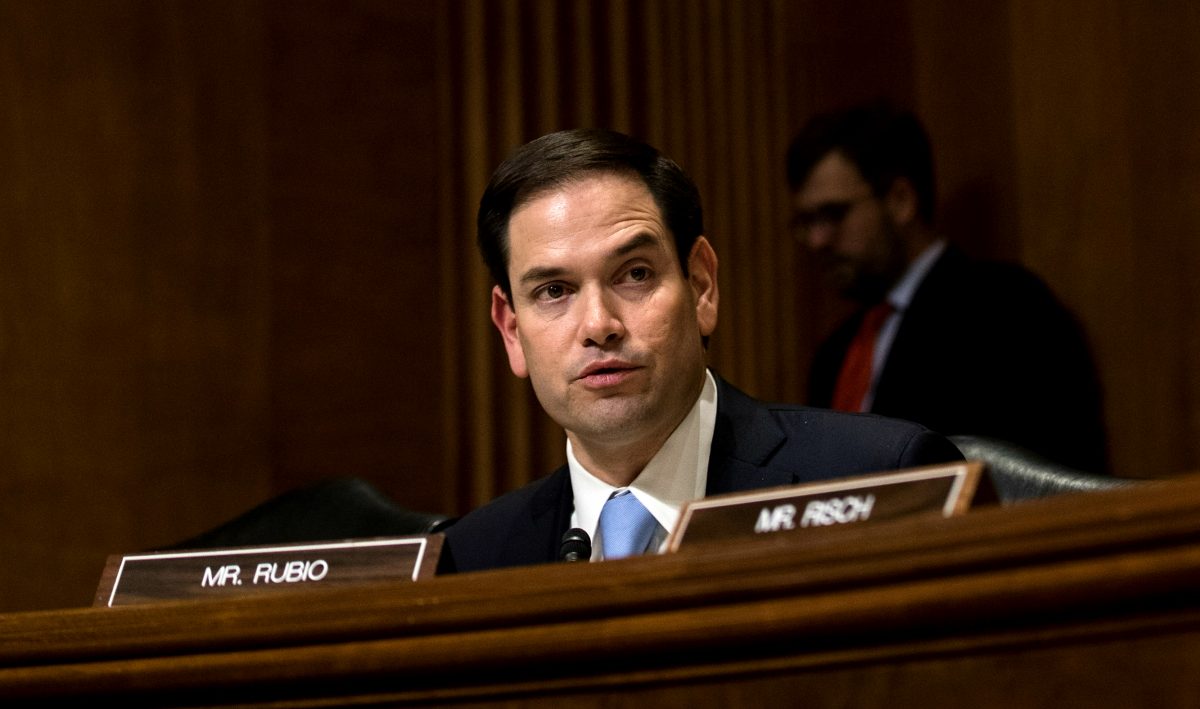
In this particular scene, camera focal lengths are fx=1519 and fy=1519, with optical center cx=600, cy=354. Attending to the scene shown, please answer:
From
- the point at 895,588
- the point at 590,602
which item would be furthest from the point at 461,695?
the point at 895,588

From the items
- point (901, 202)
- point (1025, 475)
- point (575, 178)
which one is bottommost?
point (1025, 475)

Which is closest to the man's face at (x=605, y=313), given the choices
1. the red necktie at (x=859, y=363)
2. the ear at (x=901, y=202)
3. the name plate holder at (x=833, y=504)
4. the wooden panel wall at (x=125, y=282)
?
the name plate holder at (x=833, y=504)

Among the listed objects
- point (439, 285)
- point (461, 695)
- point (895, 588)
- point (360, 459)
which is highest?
point (895, 588)

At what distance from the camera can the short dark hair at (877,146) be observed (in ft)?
10.9

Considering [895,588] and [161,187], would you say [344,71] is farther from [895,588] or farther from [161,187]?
[895,588]

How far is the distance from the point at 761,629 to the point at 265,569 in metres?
0.55

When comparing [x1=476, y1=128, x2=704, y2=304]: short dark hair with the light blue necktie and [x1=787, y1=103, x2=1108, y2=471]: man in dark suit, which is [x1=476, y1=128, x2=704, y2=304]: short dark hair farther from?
[x1=787, y1=103, x2=1108, y2=471]: man in dark suit

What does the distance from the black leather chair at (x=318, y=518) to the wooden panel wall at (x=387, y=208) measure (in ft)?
3.85

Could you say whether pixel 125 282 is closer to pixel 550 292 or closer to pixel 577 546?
pixel 550 292

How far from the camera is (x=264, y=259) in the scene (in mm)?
3734

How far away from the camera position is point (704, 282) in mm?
1971

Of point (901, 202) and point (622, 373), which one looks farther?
point (901, 202)

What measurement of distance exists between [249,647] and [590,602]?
0.27 m

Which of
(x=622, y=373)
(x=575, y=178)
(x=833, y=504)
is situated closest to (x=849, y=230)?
(x=575, y=178)
